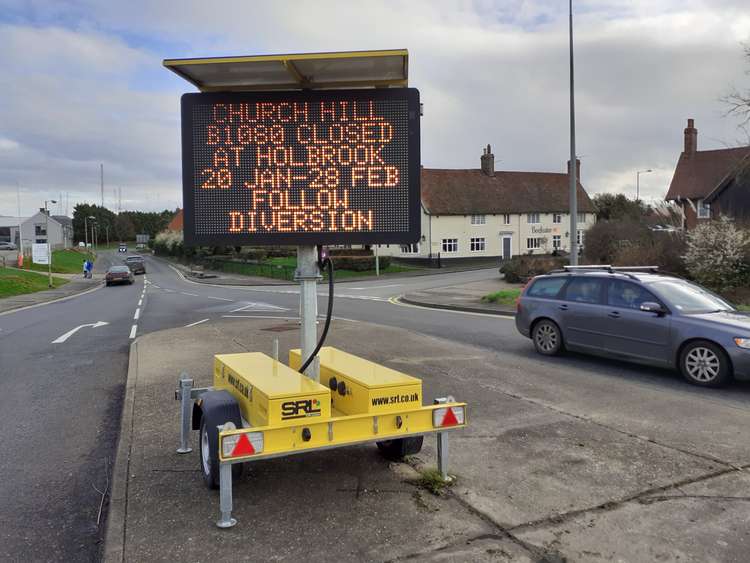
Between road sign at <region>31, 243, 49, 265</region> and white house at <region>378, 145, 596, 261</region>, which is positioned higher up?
white house at <region>378, 145, 596, 261</region>

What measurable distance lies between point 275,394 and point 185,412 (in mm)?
1768

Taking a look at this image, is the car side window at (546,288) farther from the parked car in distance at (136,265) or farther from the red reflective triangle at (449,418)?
the parked car in distance at (136,265)

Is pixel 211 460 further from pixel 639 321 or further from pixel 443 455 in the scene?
pixel 639 321

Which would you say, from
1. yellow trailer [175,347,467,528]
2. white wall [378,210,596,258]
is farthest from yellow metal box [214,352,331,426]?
white wall [378,210,596,258]

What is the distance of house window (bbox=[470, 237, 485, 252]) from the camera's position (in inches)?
2168

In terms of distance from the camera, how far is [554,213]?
58.3 meters

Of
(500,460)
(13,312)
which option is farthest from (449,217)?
(500,460)

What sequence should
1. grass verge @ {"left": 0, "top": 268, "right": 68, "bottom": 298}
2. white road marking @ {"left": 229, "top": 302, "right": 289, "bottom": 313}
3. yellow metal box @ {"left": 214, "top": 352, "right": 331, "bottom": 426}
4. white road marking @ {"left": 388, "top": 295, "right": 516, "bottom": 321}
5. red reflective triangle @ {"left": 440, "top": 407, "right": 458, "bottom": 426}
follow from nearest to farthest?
yellow metal box @ {"left": 214, "top": 352, "right": 331, "bottom": 426} → red reflective triangle @ {"left": 440, "top": 407, "right": 458, "bottom": 426} → white road marking @ {"left": 388, "top": 295, "right": 516, "bottom": 321} → white road marking @ {"left": 229, "top": 302, "right": 289, "bottom": 313} → grass verge @ {"left": 0, "top": 268, "right": 68, "bottom": 298}

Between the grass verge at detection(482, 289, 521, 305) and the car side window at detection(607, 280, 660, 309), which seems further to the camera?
the grass verge at detection(482, 289, 521, 305)

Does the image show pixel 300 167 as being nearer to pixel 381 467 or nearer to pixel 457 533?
pixel 381 467

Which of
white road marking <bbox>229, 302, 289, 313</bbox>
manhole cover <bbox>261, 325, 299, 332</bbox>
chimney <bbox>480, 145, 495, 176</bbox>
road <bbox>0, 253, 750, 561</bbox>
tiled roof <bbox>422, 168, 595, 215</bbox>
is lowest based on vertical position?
white road marking <bbox>229, 302, 289, 313</bbox>

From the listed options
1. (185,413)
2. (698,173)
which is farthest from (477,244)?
(185,413)

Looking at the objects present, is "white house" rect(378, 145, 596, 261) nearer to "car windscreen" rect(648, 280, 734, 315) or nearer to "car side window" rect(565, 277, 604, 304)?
"car side window" rect(565, 277, 604, 304)

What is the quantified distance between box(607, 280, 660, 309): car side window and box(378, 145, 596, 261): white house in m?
42.3
